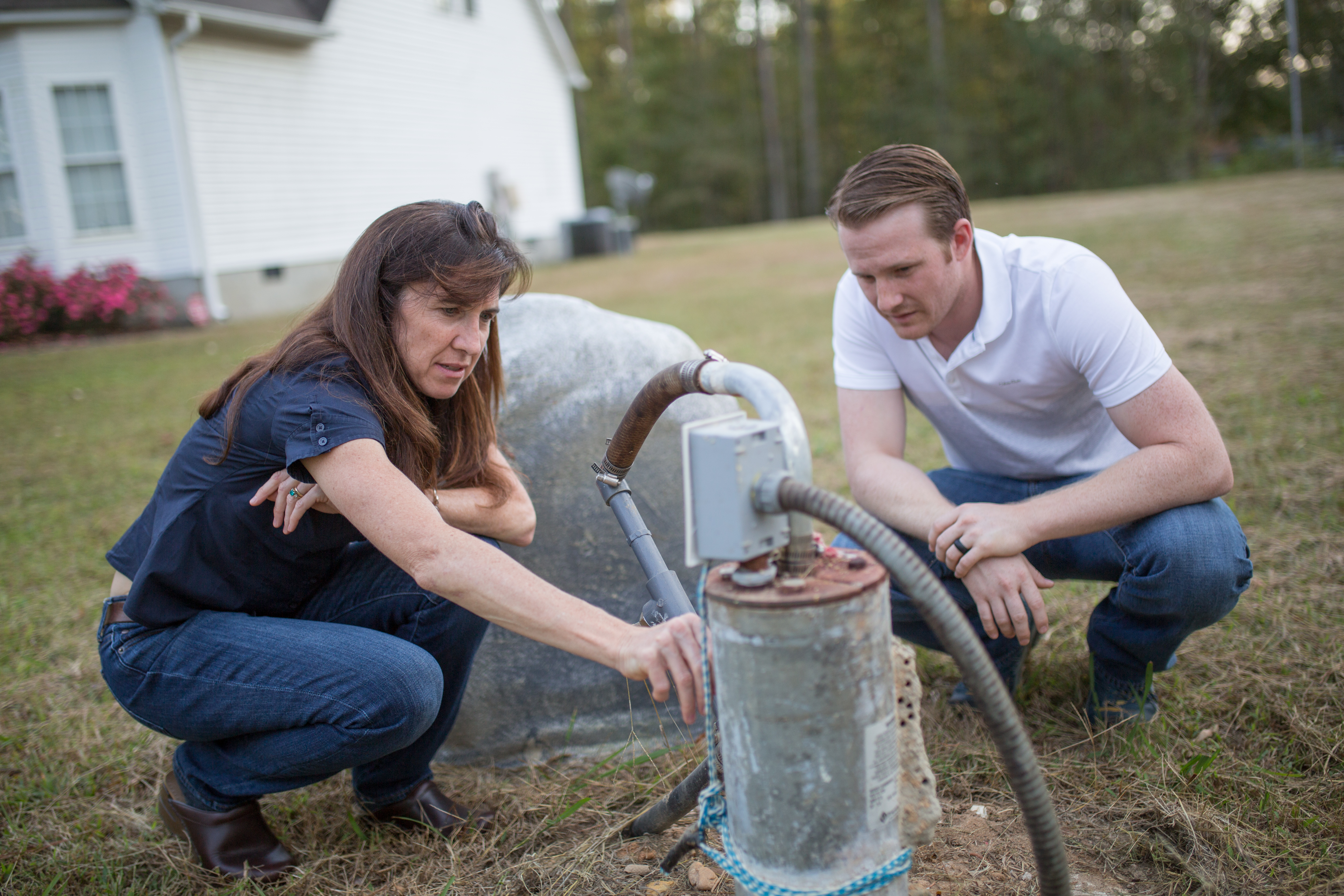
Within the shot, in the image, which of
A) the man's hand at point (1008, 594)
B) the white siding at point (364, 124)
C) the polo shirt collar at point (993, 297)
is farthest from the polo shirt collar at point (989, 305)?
the white siding at point (364, 124)

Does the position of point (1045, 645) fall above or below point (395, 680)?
below

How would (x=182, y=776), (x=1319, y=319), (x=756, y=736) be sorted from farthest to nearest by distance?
(x=1319, y=319) < (x=182, y=776) < (x=756, y=736)

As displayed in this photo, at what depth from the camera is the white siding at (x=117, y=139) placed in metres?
12.2

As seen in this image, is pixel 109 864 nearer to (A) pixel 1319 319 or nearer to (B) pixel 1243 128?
(A) pixel 1319 319

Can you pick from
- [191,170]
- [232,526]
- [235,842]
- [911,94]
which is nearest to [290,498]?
[232,526]

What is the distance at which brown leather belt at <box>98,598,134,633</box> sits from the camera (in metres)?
2.27

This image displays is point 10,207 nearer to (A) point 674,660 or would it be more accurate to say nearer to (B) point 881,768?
(A) point 674,660

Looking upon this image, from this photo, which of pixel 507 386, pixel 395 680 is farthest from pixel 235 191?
pixel 395 680

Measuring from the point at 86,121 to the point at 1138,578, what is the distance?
47.2ft

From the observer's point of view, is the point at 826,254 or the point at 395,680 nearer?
the point at 395,680

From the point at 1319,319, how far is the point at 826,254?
10.1 meters

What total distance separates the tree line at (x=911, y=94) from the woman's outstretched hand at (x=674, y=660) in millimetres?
34102

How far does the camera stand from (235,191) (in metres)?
13.6

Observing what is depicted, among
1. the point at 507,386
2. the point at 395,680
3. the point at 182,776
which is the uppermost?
the point at 507,386
